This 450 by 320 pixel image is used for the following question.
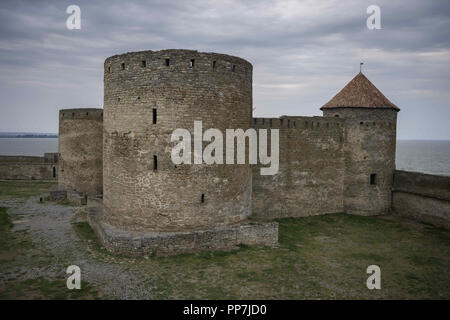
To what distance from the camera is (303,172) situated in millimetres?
19438

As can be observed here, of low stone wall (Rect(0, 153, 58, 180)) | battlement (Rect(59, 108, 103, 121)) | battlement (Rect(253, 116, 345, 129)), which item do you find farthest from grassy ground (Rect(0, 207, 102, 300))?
low stone wall (Rect(0, 153, 58, 180))

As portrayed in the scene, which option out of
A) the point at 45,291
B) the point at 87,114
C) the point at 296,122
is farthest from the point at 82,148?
the point at 45,291

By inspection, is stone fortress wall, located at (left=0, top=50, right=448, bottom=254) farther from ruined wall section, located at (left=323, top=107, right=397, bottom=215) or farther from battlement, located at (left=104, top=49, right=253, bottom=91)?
ruined wall section, located at (left=323, top=107, right=397, bottom=215)

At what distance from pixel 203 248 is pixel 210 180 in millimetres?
2700

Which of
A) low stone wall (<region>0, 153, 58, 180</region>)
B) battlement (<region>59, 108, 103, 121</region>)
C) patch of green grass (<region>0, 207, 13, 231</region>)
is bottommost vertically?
patch of green grass (<region>0, 207, 13, 231</region>)

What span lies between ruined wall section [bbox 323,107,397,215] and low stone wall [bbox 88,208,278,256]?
8.39 m

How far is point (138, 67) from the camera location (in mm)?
13484

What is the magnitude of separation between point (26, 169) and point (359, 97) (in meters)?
28.7

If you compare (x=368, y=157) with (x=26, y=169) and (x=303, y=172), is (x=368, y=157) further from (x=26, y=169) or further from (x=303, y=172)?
(x=26, y=169)

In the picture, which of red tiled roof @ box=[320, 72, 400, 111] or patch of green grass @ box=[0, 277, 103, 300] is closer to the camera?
patch of green grass @ box=[0, 277, 103, 300]

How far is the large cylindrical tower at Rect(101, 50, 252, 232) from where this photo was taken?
43.7 ft

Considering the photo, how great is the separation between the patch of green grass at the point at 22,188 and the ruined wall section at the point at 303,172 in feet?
54.7
